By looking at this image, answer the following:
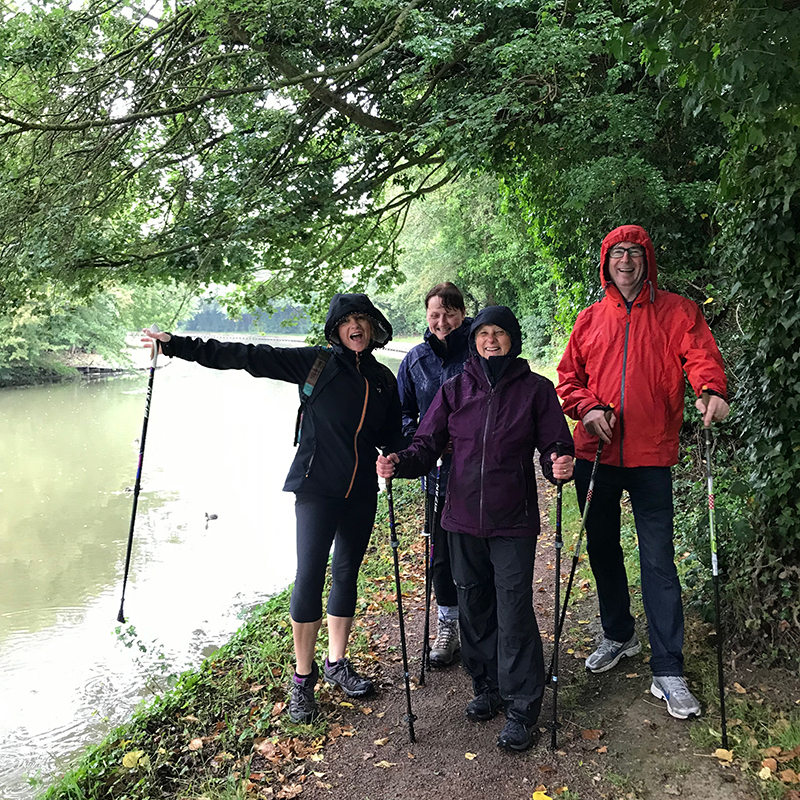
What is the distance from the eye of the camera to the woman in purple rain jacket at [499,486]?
319 cm

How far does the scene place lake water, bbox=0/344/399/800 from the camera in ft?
19.8

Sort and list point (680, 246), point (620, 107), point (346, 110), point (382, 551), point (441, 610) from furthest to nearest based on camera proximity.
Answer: point (382, 551) < point (346, 110) < point (680, 246) < point (620, 107) < point (441, 610)

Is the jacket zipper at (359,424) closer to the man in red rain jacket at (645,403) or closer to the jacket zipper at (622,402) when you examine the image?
the man in red rain jacket at (645,403)

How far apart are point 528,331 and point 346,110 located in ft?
61.2

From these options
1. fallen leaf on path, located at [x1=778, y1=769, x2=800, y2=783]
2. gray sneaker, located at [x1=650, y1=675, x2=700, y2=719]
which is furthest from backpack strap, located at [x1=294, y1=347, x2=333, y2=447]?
fallen leaf on path, located at [x1=778, y1=769, x2=800, y2=783]

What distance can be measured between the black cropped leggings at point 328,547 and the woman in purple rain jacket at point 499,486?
50 cm

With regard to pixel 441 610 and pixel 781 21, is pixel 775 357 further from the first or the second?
pixel 441 610

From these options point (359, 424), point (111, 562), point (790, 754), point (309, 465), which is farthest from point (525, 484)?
point (111, 562)

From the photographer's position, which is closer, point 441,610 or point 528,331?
point 441,610

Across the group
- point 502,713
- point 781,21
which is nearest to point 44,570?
point 502,713

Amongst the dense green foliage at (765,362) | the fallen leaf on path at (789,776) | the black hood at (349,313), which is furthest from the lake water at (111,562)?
the dense green foliage at (765,362)

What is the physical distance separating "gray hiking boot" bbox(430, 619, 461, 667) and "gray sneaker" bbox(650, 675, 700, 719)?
3.76ft

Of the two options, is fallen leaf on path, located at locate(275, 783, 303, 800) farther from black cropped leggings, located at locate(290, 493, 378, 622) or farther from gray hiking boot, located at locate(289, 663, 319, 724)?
black cropped leggings, located at locate(290, 493, 378, 622)

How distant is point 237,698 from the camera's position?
449cm
